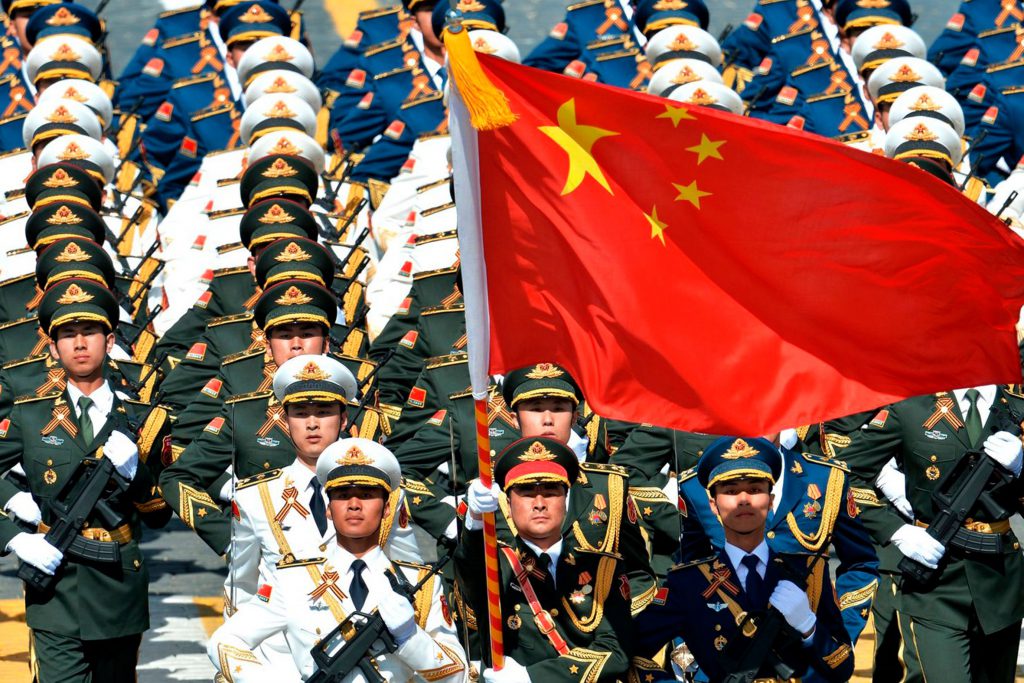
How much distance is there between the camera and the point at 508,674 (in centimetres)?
1084

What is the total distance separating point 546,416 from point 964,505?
2.14 metres

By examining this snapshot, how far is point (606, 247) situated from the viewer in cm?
1040

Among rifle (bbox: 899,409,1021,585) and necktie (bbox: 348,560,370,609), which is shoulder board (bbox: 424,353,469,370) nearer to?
rifle (bbox: 899,409,1021,585)

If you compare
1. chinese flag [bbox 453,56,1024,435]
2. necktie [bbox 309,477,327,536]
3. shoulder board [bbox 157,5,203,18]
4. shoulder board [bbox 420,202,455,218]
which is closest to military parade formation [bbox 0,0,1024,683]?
necktie [bbox 309,477,327,536]

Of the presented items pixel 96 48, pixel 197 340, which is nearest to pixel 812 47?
pixel 96 48

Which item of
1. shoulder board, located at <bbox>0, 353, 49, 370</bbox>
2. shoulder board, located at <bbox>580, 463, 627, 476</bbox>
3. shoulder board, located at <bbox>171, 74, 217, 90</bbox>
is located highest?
shoulder board, located at <bbox>171, 74, 217, 90</bbox>

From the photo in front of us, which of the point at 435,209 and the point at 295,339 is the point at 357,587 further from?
the point at 435,209

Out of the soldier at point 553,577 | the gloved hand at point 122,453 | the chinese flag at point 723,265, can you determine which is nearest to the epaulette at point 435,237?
the gloved hand at point 122,453

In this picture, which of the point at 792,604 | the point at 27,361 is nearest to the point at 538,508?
the point at 792,604

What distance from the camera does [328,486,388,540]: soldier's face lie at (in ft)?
37.2

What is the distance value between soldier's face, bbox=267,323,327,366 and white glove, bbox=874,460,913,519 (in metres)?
3.09

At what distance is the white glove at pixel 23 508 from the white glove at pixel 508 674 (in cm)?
357

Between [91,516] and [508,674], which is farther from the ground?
[91,516]

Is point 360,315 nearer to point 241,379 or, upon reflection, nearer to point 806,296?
point 241,379
